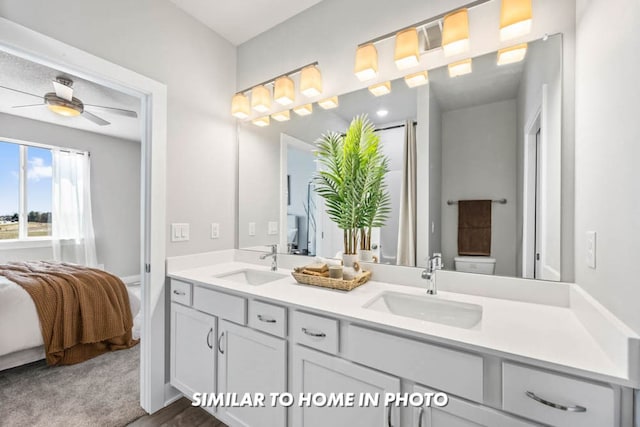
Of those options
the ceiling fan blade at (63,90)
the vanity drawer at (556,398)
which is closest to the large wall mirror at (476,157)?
the vanity drawer at (556,398)

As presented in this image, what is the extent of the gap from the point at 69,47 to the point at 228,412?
204cm

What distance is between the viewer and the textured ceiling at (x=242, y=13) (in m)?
1.92

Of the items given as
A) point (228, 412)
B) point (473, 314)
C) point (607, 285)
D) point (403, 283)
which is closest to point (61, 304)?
point (228, 412)

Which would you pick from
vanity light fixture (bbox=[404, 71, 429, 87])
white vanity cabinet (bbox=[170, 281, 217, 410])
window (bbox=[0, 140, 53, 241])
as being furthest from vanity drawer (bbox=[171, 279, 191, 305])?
window (bbox=[0, 140, 53, 241])

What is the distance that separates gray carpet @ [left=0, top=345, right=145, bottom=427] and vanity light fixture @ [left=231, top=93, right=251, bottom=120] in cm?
210

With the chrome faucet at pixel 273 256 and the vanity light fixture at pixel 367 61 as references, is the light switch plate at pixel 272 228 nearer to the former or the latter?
the chrome faucet at pixel 273 256

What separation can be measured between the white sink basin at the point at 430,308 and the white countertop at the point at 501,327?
1.4 inches

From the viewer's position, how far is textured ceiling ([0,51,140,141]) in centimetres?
263

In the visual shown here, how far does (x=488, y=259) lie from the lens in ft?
4.56

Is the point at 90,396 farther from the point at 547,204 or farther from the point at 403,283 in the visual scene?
the point at 547,204

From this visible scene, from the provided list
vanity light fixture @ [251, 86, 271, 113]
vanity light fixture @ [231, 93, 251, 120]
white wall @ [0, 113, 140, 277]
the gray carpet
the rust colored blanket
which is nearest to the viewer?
the gray carpet

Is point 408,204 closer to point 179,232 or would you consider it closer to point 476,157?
point 476,157

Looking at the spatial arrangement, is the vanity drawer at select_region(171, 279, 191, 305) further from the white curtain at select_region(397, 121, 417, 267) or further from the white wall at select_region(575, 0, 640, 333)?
the white wall at select_region(575, 0, 640, 333)

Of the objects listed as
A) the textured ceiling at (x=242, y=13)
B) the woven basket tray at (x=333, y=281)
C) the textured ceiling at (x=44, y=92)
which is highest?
the textured ceiling at (x=242, y=13)
